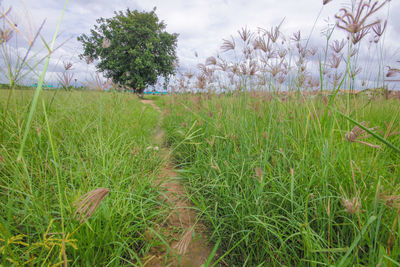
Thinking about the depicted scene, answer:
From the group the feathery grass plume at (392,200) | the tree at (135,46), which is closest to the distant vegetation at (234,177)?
the feathery grass plume at (392,200)

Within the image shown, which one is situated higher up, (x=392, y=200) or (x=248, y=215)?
(x=392, y=200)

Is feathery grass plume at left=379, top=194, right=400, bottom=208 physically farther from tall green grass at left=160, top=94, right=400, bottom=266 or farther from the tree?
the tree

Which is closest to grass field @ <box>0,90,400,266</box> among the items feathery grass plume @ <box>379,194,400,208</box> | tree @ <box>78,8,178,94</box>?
feathery grass plume @ <box>379,194,400,208</box>

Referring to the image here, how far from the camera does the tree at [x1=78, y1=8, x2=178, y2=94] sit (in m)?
18.7

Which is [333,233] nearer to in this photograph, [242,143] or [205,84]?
[242,143]

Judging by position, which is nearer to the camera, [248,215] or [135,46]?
[248,215]

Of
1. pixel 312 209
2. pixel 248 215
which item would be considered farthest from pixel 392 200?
pixel 248 215

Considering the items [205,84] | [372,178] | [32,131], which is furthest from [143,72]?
→ [372,178]

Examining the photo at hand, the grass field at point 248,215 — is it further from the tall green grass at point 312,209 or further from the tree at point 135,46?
the tree at point 135,46

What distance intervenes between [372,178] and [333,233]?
20.2 inches

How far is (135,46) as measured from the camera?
19.3 m

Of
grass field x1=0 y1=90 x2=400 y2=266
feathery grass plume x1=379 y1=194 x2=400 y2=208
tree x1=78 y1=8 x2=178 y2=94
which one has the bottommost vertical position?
grass field x1=0 y1=90 x2=400 y2=266

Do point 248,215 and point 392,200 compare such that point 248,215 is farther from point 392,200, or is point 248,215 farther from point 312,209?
point 392,200

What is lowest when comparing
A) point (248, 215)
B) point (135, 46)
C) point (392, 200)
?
point (248, 215)
